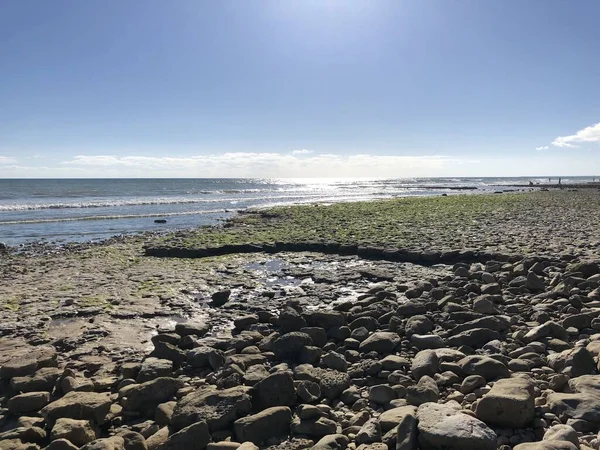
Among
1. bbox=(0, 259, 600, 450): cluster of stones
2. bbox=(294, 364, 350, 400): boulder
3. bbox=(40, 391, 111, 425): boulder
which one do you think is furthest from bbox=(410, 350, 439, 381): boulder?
bbox=(40, 391, 111, 425): boulder

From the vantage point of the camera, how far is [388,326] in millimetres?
8328

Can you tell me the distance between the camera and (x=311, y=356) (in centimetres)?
703

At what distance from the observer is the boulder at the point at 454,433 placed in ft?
13.5

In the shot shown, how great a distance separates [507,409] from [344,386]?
213 cm

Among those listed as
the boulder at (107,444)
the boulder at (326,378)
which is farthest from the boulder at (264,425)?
the boulder at (107,444)

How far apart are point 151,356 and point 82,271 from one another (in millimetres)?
9801

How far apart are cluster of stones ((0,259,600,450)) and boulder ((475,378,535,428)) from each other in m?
0.01

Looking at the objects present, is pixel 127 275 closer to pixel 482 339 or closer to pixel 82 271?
pixel 82 271

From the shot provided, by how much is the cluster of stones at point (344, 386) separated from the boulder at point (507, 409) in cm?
1

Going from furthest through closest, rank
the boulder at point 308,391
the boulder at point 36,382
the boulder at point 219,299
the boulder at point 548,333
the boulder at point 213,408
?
the boulder at point 219,299
the boulder at point 548,333
the boulder at point 36,382
the boulder at point 308,391
the boulder at point 213,408

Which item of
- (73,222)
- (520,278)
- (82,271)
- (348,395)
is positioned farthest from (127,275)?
(73,222)

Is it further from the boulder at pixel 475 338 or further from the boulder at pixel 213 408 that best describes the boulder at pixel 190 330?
the boulder at pixel 475 338

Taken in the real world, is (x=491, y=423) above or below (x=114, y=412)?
above

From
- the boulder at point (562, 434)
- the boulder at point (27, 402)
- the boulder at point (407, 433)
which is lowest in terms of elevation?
the boulder at point (27, 402)
